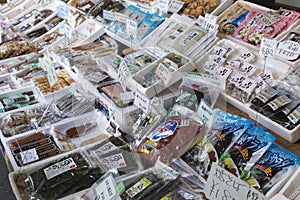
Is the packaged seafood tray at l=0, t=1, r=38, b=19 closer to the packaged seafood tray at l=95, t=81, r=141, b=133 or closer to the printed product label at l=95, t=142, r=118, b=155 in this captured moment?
the packaged seafood tray at l=95, t=81, r=141, b=133

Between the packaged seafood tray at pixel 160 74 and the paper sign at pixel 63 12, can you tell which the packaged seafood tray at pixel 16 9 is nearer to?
the paper sign at pixel 63 12

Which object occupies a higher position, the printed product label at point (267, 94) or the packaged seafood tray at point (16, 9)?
the printed product label at point (267, 94)

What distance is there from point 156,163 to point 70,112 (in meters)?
0.74

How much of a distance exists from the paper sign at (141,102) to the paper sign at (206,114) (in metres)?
0.28

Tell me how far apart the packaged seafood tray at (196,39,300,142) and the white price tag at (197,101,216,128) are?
224 millimetres

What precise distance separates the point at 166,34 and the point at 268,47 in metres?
0.68

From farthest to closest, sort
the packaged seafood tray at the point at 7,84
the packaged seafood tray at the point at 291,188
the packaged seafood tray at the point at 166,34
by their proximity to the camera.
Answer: the packaged seafood tray at the point at 7,84 → the packaged seafood tray at the point at 166,34 → the packaged seafood tray at the point at 291,188

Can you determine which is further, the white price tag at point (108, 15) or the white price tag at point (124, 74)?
the white price tag at point (108, 15)

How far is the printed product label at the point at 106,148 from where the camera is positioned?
1691mm

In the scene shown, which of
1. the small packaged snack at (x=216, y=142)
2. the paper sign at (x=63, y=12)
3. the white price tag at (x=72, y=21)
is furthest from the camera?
the paper sign at (x=63, y=12)

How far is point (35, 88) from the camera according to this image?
233cm

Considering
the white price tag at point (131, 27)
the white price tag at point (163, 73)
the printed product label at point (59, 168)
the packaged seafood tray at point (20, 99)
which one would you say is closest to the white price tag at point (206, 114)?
the white price tag at point (163, 73)

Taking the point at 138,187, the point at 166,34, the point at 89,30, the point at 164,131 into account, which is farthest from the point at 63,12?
the point at 138,187

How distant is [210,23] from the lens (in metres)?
2.29
